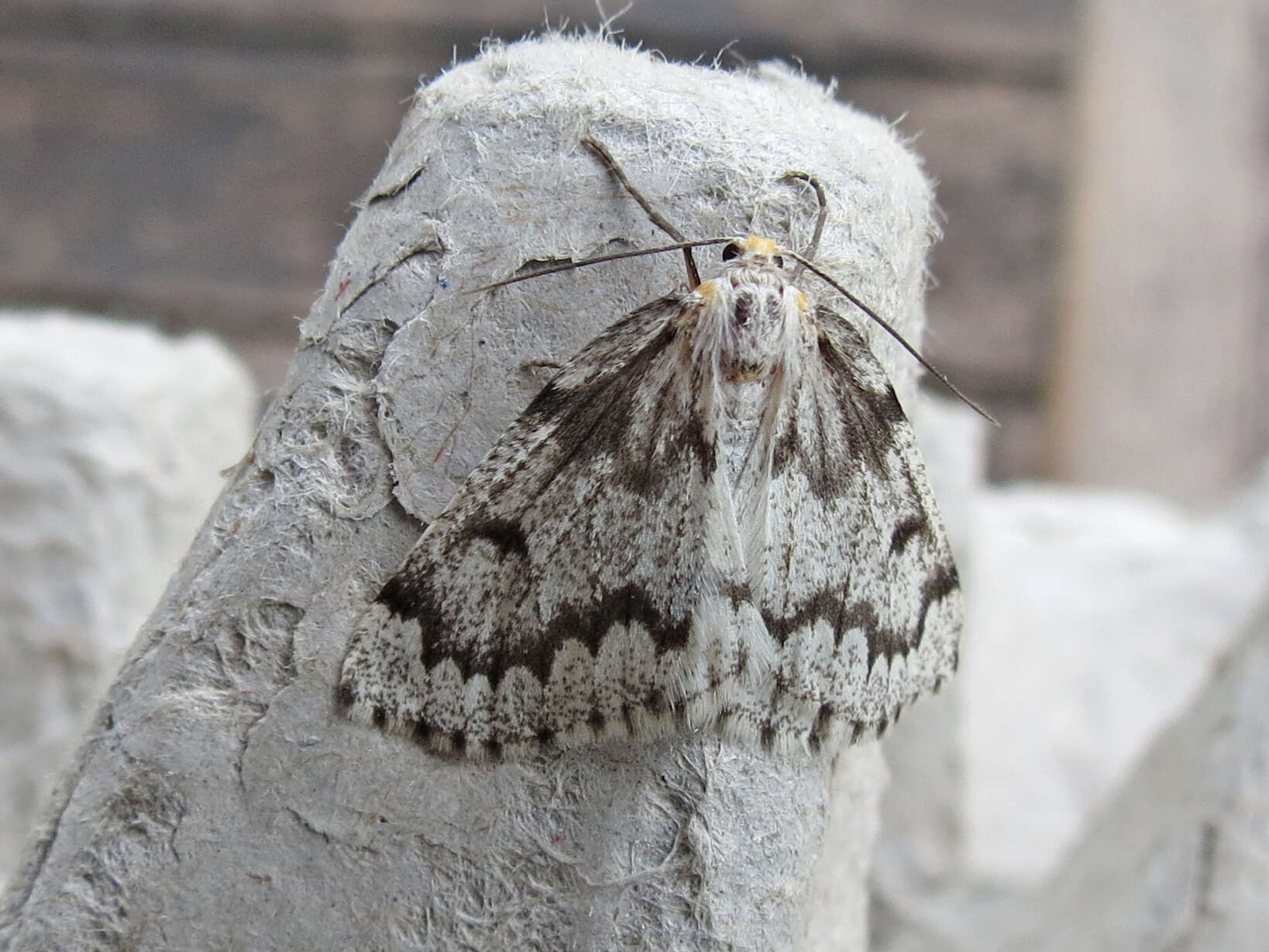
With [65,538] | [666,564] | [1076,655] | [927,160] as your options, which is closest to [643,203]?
[666,564]

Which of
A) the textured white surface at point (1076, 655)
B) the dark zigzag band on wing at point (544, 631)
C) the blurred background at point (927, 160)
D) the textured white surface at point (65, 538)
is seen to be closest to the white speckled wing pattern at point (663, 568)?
the dark zigzag band on wing at point (544, 631)

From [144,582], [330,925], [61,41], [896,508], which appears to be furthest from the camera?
[61,41]

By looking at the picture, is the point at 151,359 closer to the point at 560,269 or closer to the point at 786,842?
the point at 560,269

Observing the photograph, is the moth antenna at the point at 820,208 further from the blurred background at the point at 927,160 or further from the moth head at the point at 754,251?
the blurred background at the point at 927,160

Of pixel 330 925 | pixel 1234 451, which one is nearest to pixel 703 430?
pixel 330 925

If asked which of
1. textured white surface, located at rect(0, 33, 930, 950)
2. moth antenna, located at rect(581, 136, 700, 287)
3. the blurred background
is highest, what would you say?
the blurred background

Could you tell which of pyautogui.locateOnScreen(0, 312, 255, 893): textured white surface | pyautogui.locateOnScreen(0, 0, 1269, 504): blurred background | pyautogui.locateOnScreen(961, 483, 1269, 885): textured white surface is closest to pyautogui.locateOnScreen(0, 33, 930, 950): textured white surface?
pyautogui.locateOnScreen(0, 312, 255, 893): textured white surface

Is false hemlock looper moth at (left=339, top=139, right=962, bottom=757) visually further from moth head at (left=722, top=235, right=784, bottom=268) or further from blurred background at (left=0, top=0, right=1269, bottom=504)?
blurred background at (left=0, top=0, right=1269, bottom=504)

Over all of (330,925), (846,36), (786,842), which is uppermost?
(846,36)
